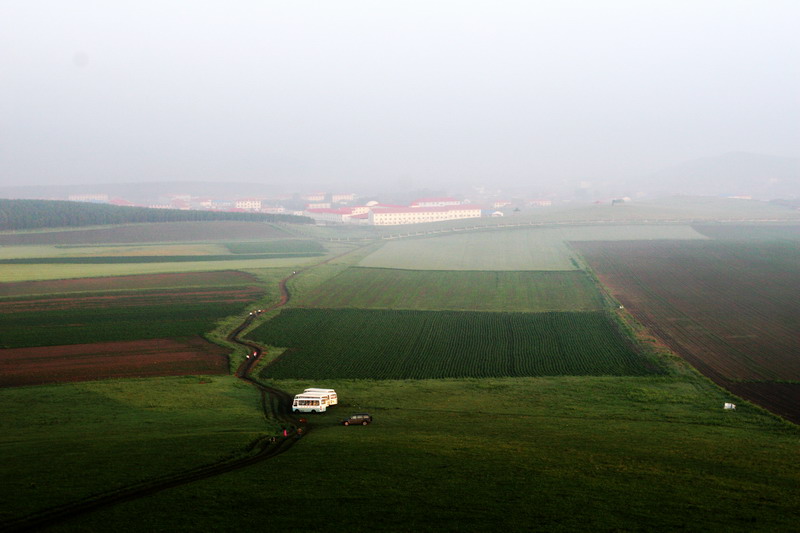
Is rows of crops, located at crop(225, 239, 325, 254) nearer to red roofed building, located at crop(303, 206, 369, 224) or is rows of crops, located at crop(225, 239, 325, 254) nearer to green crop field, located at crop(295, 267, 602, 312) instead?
green crop field, located at crop(295, 267, 602, 312)

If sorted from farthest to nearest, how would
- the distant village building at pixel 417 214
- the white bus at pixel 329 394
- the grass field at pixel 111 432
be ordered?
the distant village building at pixel 417 214, the white bus at pixel 329 394, the grass field at pixel 111 432

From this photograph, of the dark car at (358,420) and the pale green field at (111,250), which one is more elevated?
the pale green field at (111,250)

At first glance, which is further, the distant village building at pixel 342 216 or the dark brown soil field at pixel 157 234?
the distant village building at pixel 342 216

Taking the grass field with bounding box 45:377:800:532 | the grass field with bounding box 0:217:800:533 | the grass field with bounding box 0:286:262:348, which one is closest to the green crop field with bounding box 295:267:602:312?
the grass field with bounding box 0:217:800:533

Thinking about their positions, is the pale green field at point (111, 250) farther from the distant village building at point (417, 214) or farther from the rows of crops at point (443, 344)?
the rows of crops at point (443, 344)

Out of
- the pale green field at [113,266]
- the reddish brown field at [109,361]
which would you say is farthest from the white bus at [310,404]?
the pale green field at [113,266]

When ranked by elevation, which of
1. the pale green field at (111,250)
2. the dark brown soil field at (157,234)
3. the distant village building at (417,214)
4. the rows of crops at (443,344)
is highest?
the distant village building at (417,214)

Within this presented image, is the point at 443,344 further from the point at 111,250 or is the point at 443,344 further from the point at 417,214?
the point at 417,214
